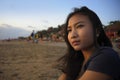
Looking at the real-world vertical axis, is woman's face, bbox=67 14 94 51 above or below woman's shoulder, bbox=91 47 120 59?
above

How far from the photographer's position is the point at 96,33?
1.89 metres

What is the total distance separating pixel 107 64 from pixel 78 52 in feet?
2.41

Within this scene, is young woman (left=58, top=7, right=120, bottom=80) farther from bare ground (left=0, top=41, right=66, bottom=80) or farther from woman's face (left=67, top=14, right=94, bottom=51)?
bare ground (left=0, top=41, right=66, bottom=80)

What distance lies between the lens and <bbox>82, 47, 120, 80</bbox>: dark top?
4.91 feet

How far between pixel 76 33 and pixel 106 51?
34 centimetres

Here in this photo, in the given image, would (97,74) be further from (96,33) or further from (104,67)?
(96,33)

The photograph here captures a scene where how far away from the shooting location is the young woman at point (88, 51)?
1.52 meters

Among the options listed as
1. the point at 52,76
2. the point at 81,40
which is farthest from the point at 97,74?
the point at 52,76

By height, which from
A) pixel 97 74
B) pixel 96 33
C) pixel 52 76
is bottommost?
pixel 52 76

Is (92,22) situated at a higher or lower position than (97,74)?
higher

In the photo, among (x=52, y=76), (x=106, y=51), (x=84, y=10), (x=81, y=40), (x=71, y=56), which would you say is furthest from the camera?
(x=52, y=76)

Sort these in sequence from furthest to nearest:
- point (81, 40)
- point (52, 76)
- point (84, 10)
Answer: point (52, 76), point (84, 10), point (81, 40)

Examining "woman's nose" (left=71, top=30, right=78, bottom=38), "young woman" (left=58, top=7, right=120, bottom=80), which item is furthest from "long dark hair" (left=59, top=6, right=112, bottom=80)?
"woman's nose" (left=71, top=30, right=78, bottom=38)

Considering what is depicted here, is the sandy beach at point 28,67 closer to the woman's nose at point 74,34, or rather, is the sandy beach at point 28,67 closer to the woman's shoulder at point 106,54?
the woman's nose at point 74,34
